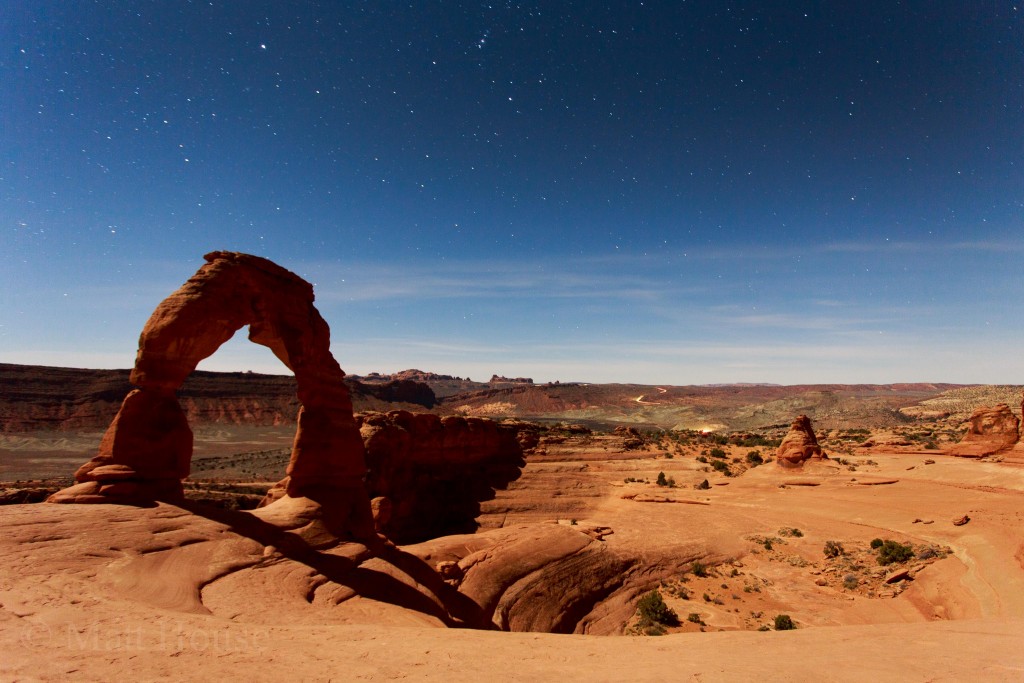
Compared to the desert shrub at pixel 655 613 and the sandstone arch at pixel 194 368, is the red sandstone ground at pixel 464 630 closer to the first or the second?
the desert shrub at pixel 655 613

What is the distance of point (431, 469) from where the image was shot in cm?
3450

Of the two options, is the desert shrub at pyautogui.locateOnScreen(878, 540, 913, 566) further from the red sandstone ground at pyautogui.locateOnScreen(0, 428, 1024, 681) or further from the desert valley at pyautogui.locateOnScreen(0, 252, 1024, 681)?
the red sandstone ground at pyautogui.locateOnScreen(0, 428, 1024, 681)

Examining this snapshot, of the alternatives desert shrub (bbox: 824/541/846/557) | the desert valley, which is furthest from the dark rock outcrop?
desert shrub (bbox: 824/541/846/557)

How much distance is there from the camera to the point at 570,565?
73.5 ft

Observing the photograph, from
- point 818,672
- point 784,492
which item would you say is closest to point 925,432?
point 784,492

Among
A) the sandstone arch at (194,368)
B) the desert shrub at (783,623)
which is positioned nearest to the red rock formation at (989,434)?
the desert shrub at (783,623)

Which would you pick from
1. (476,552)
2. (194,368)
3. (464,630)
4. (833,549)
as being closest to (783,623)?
(833,549)

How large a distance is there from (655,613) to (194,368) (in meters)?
18.9

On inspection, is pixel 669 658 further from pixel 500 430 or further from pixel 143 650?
pixel 500 430

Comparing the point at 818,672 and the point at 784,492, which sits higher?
the point at 818,672

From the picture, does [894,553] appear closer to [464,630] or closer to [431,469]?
[464,630]

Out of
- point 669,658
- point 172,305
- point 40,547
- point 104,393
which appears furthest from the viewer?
point 104,393

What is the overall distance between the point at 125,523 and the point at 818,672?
1534 centimetres

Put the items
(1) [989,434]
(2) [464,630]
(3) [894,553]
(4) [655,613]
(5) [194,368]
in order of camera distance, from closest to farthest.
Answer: (2) [464,630], (5) [194,368], (4) [655,613], (3) [894,553], (1) [989,434]
